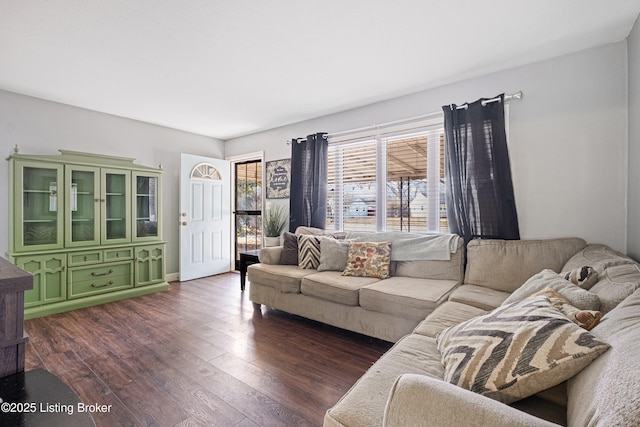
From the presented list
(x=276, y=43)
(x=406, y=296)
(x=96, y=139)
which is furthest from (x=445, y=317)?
(x=96, y=139)

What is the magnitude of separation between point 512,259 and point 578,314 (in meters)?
1.44

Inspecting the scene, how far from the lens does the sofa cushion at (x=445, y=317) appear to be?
161cm

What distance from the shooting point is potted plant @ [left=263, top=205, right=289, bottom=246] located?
13.2 ft

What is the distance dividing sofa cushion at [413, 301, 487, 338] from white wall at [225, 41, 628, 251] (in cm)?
116

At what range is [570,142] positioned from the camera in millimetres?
2367

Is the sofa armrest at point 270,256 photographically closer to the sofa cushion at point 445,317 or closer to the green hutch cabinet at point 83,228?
the green hutch cabinet at point 83,228

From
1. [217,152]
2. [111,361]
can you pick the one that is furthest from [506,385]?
[217,152]

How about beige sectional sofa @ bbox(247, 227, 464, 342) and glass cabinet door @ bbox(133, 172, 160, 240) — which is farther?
glass cabinet door @ bbox(133, 172, 160, 240)

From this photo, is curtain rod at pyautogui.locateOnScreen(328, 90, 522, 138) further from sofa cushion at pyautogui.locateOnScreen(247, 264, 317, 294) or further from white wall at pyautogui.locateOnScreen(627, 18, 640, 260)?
sofa cushion at pyautogui.locateOnScreen(247, 264, 317, 294)

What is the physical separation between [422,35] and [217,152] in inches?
156

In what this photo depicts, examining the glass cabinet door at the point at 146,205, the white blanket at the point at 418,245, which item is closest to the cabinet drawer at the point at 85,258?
the glass cabinet door at the point at 146,205

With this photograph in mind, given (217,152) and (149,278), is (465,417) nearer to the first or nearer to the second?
(149,278)

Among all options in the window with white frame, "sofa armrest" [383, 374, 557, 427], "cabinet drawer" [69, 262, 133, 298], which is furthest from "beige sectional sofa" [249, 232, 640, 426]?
"cabinet drawer" [69, 262, 133, 298]

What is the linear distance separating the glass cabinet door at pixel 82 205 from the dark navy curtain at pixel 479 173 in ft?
13.0
